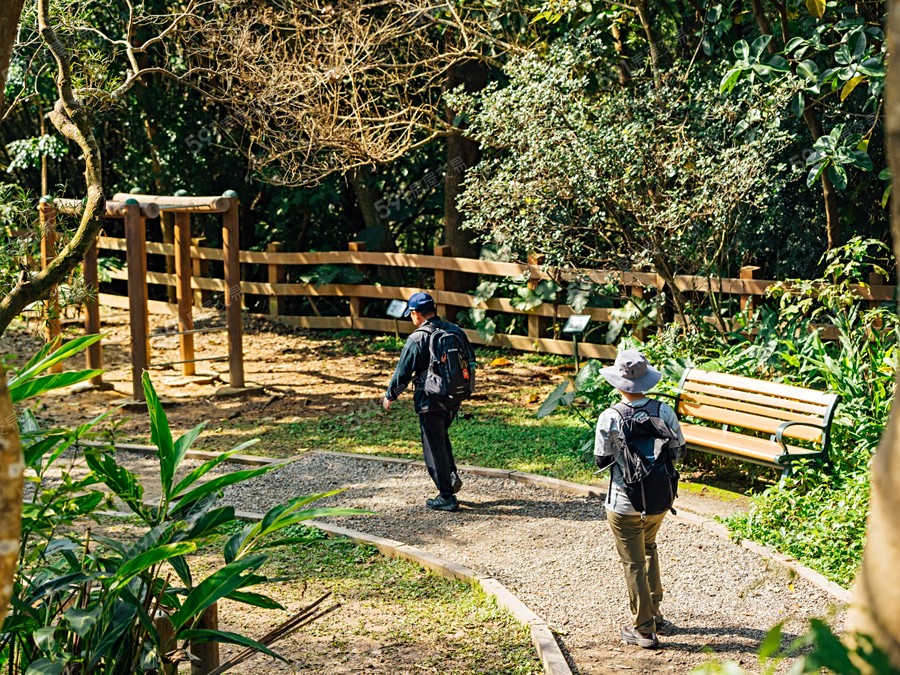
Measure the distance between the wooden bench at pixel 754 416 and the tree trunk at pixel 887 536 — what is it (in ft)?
19.8

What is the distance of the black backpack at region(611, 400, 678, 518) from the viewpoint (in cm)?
527

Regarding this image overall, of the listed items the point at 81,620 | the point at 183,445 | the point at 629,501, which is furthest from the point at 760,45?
the point at 81,620

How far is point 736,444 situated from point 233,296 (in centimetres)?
588

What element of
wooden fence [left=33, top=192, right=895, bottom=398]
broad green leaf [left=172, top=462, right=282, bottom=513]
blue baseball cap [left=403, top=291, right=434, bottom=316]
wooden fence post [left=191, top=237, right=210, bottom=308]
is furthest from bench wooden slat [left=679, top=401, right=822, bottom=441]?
wooden fence post [left=191, top=237, right=210, bottom=308]

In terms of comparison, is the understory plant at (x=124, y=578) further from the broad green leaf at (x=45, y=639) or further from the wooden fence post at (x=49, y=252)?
the wooden fence post at (x=49, y=252)

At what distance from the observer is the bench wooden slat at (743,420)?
Result: 292 inches

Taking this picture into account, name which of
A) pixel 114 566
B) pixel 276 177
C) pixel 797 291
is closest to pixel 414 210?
pixel 276 177

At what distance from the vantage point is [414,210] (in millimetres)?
15836

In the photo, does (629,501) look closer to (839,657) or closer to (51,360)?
(51,360)

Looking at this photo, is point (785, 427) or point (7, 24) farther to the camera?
point (785, 427)

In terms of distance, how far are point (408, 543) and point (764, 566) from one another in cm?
225

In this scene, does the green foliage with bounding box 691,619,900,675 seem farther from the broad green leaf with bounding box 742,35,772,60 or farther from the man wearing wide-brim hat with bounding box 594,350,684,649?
the broad green leaf with bounding box 742,35,772,60

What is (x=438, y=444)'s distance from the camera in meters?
7.69

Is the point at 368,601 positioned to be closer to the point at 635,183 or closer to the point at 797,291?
the point at 635,183
